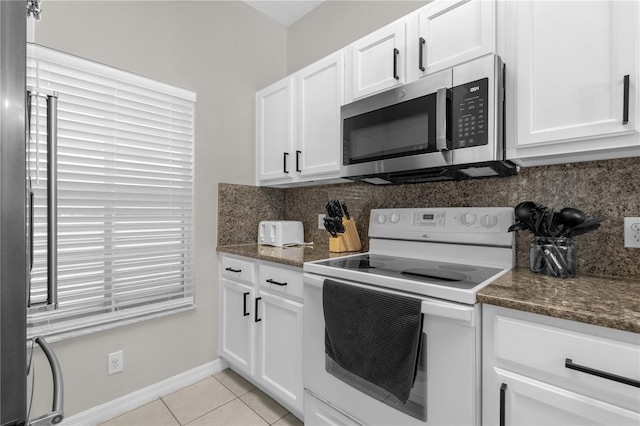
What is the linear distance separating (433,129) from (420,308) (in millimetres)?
804

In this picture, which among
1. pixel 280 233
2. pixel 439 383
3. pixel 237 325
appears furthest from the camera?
pixel 280 233

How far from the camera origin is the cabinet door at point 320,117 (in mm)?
1915

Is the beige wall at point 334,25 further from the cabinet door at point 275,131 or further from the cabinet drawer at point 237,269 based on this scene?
the cabinet drawer at point 237,269

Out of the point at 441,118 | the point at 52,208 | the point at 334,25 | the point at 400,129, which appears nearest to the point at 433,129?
the point at 441,118

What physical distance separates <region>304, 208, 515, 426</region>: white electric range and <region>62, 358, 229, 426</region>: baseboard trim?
956 mm

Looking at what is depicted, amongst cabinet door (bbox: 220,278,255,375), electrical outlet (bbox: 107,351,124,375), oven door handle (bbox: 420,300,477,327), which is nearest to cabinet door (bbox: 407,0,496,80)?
oven door handle (bbox: 420,300,477,327)

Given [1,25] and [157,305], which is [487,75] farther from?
[157,305]

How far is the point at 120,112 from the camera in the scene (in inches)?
70.8

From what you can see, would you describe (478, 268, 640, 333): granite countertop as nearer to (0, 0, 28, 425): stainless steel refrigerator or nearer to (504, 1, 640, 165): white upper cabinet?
(504, 1, 640, 165): white upper cabinet

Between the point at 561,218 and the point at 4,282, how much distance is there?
1642mm

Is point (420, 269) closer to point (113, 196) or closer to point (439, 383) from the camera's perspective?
point (439, 383)

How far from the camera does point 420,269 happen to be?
140 cm

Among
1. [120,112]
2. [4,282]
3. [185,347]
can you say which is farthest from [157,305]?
[4,282]

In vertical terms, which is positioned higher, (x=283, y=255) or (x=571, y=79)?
(x=571, y=79)
